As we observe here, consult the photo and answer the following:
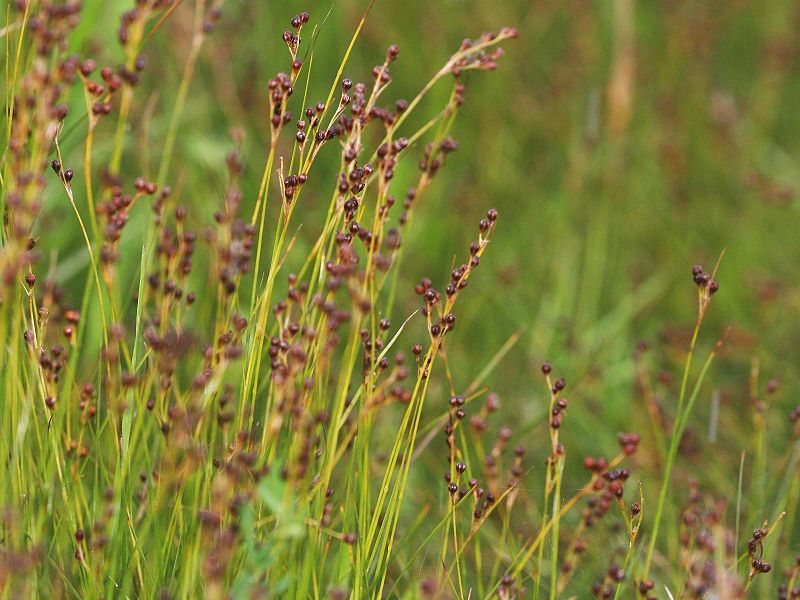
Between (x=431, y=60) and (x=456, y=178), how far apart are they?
0.43 m

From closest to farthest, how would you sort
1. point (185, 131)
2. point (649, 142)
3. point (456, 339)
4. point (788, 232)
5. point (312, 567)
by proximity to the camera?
point (312, 567), point (456, 339), point (185, 131), point (788, 232), point (649, 142)

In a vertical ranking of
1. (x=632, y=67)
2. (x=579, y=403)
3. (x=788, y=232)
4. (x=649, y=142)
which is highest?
(x=632, y=67)

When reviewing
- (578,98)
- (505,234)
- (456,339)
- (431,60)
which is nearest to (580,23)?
(578,98)

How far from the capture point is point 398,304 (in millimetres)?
3160

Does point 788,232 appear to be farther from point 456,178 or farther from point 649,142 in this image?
point 456,178

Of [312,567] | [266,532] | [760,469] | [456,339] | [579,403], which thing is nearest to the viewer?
[312,567]

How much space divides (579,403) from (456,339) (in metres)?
0.42

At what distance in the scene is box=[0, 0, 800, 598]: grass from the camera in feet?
5.13

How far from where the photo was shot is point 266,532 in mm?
1694

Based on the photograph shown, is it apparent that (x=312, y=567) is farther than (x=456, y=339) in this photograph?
No

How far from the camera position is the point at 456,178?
3730mm

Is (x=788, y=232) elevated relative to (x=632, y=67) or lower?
lower

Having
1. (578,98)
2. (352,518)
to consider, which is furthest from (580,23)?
(352,518)

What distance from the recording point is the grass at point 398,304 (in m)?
1.56
